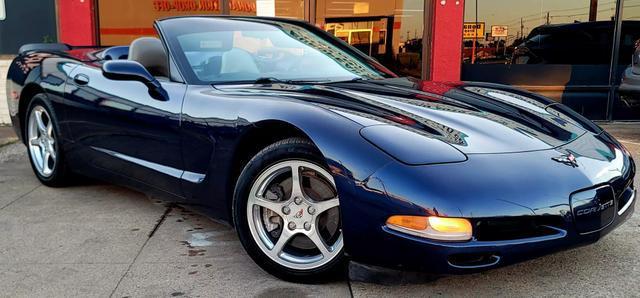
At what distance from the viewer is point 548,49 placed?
27.4ft

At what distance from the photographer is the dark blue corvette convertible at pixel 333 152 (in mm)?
2309

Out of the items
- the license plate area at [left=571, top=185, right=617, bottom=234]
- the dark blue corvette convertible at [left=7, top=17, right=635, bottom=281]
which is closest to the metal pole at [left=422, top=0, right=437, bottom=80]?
the dark blue corvette convertible at [left=7, top=17, right=635, bottom=281]

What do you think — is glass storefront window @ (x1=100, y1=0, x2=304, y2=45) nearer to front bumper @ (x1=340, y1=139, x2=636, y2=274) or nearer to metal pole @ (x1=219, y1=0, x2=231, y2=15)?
metal pole @ (x1=219, y1=0, x2=231, y2=15)

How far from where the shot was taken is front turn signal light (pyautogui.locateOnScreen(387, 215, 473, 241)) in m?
2.25

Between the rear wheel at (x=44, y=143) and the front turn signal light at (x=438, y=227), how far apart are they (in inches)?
123

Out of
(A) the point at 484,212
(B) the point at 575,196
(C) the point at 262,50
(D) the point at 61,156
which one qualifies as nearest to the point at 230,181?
(C) the point at 262,50

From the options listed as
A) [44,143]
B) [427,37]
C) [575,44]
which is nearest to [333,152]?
[44,143]

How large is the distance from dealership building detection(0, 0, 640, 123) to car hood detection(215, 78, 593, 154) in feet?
15.7

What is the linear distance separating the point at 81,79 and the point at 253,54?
130 cm

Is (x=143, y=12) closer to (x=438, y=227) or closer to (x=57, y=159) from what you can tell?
(x=57, y=159)

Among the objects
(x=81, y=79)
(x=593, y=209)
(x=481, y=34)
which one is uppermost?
(x=481, y=34)

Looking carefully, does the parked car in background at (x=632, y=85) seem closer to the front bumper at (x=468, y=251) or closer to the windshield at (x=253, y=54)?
the windshield at (x=253, y=54)

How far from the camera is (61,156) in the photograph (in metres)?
4.45

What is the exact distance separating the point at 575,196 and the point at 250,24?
7.91ft
